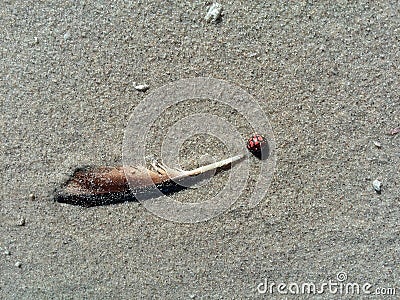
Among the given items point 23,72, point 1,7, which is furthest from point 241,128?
point 1,7

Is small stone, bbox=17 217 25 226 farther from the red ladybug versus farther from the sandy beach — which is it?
the red ladybug

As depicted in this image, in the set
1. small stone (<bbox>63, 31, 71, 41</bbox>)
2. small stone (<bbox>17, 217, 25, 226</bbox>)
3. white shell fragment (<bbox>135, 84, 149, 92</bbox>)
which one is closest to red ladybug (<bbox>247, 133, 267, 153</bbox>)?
white shell fragment (<bbox>135, 84, 149, 92</bbox>)

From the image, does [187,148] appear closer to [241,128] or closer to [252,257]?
[241,128]

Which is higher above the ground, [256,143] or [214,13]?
[214,13]

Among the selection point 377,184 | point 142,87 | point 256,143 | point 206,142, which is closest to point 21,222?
point 142,87

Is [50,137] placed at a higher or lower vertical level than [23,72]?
lower

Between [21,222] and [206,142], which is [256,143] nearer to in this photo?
[206,142]
